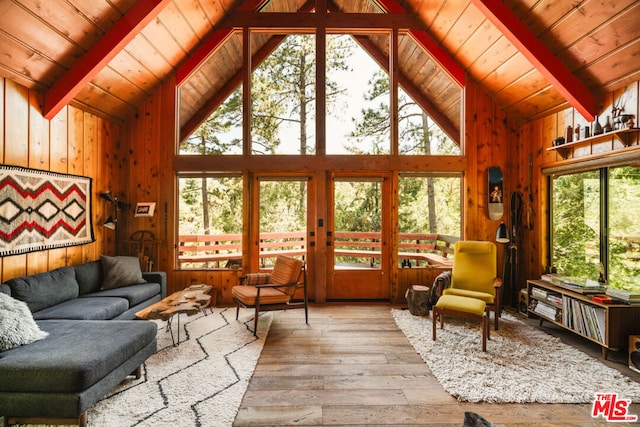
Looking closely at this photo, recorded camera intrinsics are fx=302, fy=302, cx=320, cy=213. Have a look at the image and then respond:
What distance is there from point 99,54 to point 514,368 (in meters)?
5.30

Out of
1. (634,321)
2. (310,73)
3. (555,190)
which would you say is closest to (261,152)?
(310,73)

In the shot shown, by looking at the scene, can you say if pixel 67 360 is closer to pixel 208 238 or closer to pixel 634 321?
pixel 208 238

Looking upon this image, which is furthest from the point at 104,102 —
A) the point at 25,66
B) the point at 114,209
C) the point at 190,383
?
the point at 190,383

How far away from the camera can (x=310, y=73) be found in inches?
190

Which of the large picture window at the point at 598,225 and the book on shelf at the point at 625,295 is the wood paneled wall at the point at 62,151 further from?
the large picture window at the point at 598,225

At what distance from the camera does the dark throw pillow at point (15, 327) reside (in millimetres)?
2025

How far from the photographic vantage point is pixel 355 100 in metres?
4.82

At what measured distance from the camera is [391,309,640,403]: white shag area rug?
2301 millimetres

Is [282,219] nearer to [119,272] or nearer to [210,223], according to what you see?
[210,223]

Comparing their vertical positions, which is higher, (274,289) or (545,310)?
(274,289)

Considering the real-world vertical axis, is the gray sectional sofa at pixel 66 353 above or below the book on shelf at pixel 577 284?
below

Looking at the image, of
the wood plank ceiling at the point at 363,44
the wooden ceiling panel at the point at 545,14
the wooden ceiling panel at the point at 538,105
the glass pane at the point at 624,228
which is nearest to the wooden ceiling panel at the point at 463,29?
the wood plank ceiling at the point at 363,44

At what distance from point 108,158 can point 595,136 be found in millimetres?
6271

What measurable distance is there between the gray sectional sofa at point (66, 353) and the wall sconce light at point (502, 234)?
444 centimetres
